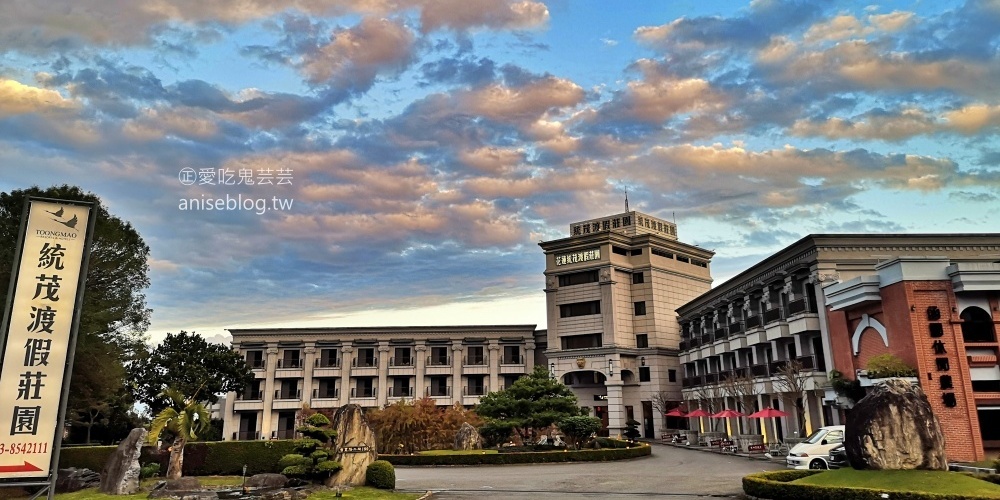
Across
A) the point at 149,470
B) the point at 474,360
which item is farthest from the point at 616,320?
the point at 149,470

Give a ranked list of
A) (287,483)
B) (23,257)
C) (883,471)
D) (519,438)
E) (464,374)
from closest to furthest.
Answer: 1. (23,257)
2. (883,471)
3. (287,483)
4. (519,438)
5. (464,374)

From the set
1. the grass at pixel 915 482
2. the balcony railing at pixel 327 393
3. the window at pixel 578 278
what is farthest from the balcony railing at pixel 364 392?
the grass at pixel 915 482

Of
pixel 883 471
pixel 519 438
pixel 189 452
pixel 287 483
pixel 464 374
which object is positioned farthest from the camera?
pixel 464 374

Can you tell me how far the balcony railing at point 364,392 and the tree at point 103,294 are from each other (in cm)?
3551

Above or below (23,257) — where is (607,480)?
below

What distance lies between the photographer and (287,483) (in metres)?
23.7

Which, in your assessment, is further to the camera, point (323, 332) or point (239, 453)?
point (323, 332)

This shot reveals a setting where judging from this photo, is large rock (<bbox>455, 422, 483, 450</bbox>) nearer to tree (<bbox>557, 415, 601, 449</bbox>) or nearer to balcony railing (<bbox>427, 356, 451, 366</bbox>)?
tree (<bbox>557, 415, 601, 449</bbox>)

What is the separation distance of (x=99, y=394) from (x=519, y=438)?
25.7 metres

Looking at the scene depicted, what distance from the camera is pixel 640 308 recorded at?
200 feet

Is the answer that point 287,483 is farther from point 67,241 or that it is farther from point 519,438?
point 519,438

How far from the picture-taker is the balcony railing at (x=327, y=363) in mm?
67744

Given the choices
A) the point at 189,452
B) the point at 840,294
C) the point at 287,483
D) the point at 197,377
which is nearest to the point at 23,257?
the point at 287,483

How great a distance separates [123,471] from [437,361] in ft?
151
